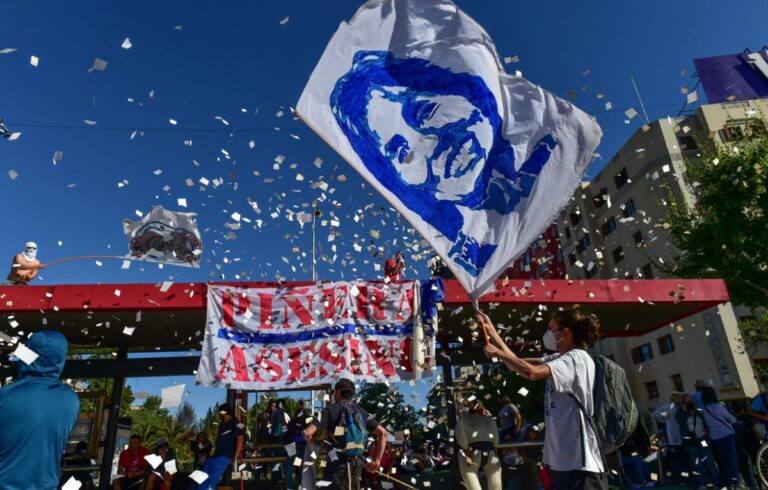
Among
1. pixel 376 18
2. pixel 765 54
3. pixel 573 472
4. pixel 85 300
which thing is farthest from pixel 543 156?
pixel 765 54

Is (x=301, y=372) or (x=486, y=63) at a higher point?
(x=486, y=63)

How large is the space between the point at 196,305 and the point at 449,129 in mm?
6078

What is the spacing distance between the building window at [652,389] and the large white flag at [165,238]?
34559 mm

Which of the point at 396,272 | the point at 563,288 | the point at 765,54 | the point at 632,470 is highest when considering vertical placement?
the point at 765,54

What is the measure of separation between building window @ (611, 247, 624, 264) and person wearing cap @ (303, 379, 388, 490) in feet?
130

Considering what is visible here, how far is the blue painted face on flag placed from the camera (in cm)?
473

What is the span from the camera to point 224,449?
8516 millimetres

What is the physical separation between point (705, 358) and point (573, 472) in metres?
33.4

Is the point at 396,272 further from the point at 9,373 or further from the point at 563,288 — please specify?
the point at 9,373

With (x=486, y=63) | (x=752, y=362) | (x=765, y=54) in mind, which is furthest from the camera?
(x=765, y=54)

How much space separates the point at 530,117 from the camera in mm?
5184

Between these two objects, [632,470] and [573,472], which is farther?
[632,470]

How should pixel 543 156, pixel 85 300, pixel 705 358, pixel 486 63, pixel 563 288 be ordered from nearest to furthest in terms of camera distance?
pixel 543 156 < pixel 486 63 < pixel 85 300 < pixel 563 288 < pixel 705 358

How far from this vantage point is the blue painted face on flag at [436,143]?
15.5 feet
